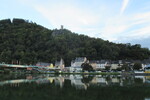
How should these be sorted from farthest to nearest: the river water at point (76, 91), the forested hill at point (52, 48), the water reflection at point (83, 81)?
the forested hill at point (52, 48)
the water reflection at point (83, 81)
the river water at point (76, 91)

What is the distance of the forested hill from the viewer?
100 meters

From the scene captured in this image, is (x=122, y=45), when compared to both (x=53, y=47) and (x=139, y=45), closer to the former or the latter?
(x=139, y=45)

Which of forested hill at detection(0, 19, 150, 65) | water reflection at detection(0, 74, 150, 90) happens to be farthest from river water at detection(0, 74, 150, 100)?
forested hill at detection(0, 19, 150, 65)

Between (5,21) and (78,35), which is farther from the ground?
(5,21)

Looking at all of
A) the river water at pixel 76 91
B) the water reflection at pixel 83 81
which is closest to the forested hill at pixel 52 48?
the water reflection at pixel 83 81

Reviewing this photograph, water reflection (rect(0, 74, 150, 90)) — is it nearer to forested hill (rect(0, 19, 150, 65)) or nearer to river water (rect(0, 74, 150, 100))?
river water (rect(0, 74, 150, 100))

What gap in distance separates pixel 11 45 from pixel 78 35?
134 ft

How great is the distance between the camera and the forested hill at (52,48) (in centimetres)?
10006

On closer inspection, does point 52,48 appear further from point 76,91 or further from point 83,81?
point 76,91

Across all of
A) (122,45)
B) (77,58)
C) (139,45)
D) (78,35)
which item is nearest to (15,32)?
(78,35)

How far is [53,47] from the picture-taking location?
357 ft

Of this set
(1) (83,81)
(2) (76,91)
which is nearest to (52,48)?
(1) (83,81)

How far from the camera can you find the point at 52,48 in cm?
10850

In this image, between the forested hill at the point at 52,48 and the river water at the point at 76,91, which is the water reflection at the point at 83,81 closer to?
the river water at the point at 76,91
